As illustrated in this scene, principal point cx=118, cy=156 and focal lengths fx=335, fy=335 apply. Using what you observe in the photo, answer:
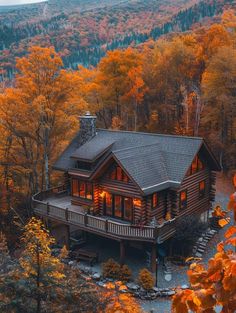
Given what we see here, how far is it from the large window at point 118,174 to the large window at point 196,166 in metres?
4.91

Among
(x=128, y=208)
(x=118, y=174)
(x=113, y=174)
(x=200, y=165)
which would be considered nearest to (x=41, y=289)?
(x=128, y=208)

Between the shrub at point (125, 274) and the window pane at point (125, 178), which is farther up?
the window pane at point (125, 178)

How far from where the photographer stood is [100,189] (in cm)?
2462

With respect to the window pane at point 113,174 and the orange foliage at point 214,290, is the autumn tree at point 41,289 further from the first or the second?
the window pane at point 113,174

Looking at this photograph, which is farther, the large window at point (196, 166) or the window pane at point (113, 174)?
the large window at point (196, 166)

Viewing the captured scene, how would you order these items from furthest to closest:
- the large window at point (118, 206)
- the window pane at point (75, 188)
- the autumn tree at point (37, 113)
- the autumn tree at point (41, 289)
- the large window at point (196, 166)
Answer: the autumn tree at point (37, 113) < the window pane at point (75, 188) < the large window at point (196, 166) < the large window at point (118, 206) < the autumn tree at point (41, 289)

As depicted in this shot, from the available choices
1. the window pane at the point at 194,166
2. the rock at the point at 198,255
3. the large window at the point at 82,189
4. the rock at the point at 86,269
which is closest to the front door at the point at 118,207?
the large window at the point at 82,189

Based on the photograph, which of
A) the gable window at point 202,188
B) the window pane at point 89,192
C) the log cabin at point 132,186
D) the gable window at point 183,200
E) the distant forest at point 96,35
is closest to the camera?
the log cabin at point 132,186

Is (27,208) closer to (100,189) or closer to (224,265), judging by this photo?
(100,189)

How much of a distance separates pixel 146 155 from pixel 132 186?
270 cm

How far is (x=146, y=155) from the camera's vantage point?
2370 cm

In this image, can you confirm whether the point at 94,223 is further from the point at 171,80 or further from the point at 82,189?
the point at 171,80

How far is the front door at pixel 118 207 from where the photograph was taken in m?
23.2

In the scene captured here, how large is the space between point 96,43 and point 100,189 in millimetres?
157633
